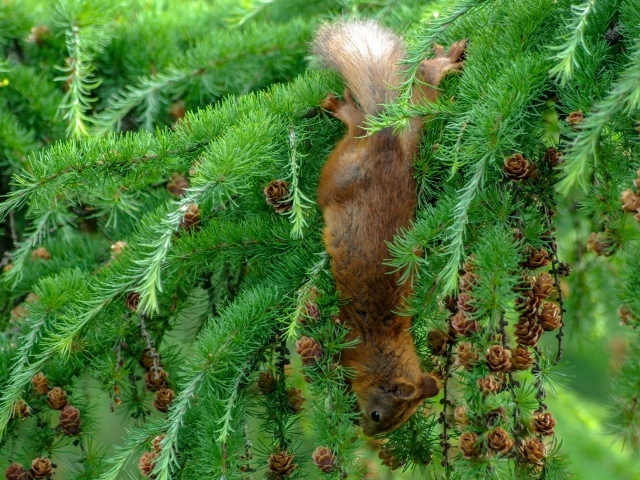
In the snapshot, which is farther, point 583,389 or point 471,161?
point 583,389

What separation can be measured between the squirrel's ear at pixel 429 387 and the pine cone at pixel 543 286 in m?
0.71

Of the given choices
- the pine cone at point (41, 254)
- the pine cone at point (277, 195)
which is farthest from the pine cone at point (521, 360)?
the pine cone at point (41, 254)

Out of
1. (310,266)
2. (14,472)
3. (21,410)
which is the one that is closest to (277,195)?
(310,266)

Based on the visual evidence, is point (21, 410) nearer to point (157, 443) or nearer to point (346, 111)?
point (157, 443)

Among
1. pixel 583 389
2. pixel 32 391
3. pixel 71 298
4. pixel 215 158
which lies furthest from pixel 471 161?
pixel 583 389

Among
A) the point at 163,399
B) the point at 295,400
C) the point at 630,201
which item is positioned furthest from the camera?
the point at 163,399

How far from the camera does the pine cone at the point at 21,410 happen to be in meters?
2.21

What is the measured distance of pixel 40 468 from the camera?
2197mm

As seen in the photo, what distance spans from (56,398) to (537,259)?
1427mm

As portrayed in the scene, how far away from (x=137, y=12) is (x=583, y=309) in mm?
2483

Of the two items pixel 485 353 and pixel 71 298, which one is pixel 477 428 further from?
pixel 71 298

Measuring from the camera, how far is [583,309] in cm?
332

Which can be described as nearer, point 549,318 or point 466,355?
point 466,355

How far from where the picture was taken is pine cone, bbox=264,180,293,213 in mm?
2217
